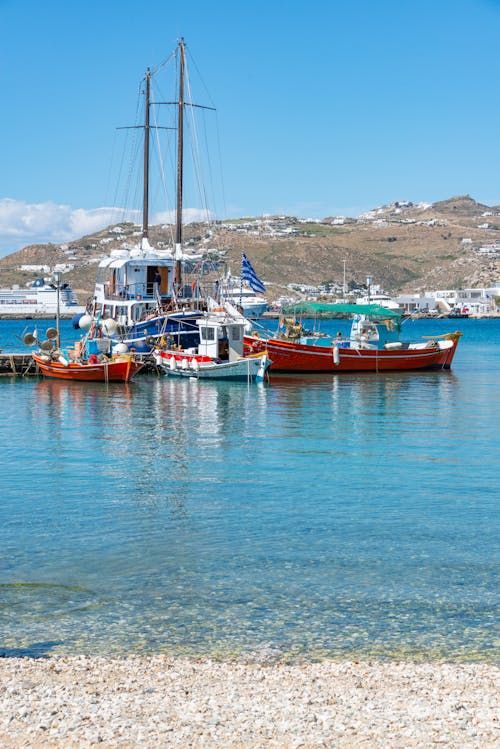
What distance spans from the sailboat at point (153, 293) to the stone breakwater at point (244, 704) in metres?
41.4

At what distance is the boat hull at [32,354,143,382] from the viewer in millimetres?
46438

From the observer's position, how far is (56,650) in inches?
421

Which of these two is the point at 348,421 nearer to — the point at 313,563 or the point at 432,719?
the point at 313,563

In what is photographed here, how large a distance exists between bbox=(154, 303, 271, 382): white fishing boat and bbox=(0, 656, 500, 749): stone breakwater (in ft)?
120

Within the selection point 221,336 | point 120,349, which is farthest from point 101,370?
point 221,336

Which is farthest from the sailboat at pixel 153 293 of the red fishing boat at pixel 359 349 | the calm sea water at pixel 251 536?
the calm sea water at pixel 251 536

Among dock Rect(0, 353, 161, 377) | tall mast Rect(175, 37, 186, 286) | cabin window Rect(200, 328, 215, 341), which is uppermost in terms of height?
tall mast Rect(175, 37, 186, 286)

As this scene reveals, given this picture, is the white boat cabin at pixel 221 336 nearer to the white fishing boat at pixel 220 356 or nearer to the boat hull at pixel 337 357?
the white fishing boat at pixel 220 356

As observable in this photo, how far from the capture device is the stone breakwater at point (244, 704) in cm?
779

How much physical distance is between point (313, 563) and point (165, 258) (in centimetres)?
4398

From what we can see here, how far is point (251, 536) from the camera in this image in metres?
16.2

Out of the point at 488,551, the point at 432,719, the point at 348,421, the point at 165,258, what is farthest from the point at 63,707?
the point at 165,258

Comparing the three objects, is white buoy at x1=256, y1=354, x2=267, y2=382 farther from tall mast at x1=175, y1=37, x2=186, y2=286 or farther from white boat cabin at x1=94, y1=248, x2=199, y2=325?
tall mast at x1=175, y1=37, x2=186, y2=286

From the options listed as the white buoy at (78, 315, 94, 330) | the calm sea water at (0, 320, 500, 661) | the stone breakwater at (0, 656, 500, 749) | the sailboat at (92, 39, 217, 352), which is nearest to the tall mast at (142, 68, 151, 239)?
the sailboat at (92, 39, 217, 352)
